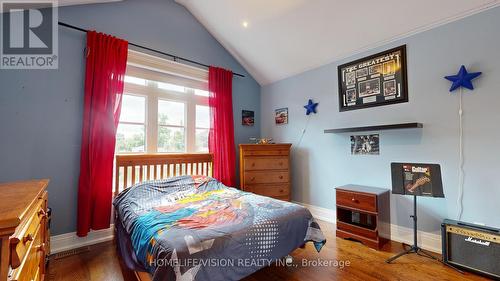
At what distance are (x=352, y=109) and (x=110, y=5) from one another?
366cm

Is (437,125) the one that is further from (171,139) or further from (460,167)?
(171,139)

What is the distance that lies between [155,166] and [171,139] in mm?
533

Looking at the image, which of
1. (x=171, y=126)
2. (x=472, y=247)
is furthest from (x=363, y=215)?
(x=171, y=126)

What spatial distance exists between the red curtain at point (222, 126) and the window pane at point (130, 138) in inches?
42.3

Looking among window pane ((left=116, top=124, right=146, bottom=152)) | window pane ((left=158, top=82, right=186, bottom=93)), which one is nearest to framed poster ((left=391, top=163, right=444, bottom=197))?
window pane ((left=158, top=82, right=186, bottom=93))

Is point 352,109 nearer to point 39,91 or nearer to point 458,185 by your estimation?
point 458,185

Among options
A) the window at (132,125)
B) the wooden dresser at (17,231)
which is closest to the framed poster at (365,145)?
the window at (132,125)

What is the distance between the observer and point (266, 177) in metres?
3.57

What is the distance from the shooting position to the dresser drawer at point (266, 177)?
3500 mm

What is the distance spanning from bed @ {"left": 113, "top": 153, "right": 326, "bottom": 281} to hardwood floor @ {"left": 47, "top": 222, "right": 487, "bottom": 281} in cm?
21

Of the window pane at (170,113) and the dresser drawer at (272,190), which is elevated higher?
the window pane at (170,113)

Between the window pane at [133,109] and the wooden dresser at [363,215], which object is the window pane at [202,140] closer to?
the window pane at [133,109]

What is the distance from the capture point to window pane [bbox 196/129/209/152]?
3.72 meters

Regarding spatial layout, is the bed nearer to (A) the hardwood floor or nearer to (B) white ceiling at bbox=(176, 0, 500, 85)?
(A) the hardwood floor
